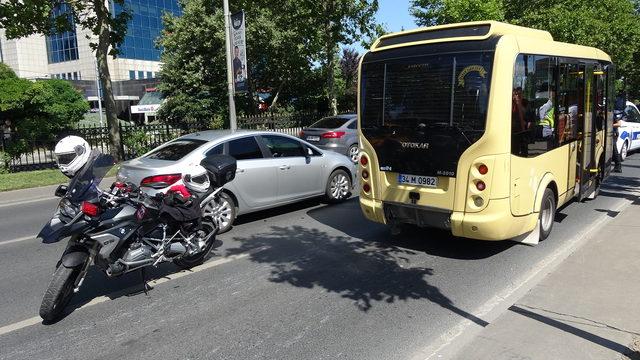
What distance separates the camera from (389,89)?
6.38m

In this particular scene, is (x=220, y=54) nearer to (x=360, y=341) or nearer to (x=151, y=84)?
(x=360, y=341)

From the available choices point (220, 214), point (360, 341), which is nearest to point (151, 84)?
point (220, 214)

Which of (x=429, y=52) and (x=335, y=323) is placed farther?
(x=429, y=52)

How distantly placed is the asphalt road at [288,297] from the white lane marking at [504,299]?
0.02 metres

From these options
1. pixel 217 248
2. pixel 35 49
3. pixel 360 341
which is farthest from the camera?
pixel 35 49

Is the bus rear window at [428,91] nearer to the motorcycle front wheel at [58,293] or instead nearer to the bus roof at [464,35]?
the bus roof at [464,35]

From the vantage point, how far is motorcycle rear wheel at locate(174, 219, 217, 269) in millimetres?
5891

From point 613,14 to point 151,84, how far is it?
164ft

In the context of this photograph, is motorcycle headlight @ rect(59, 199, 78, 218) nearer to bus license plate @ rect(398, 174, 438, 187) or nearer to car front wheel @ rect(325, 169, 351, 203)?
bus license plate @ rect(398, 174, 438, 187)

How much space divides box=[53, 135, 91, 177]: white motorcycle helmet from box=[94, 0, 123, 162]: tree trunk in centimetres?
1153

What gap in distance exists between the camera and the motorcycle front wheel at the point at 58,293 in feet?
14.7

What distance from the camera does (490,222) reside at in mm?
5645

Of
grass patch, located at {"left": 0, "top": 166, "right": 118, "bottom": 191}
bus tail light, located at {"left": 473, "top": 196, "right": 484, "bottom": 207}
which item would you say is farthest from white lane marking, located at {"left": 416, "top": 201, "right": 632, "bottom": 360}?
grass patch, located at {"left": 0, "top": 166, "right": 118, "bottom": 191}

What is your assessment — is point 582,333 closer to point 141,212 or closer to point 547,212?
point 547,212
